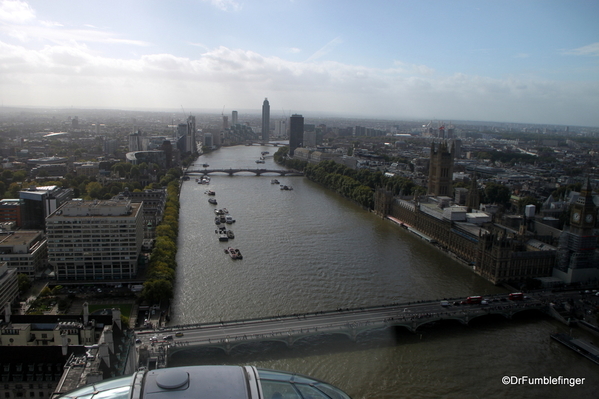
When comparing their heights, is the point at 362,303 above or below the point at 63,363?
below

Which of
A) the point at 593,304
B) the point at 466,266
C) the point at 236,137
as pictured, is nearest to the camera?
the point at 593,304

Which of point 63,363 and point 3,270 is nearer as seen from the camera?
point 63,363

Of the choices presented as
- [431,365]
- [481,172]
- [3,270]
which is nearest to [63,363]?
[3,270]

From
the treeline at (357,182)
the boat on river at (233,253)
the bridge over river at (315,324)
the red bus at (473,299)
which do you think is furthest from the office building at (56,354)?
the treeline at (357,182)

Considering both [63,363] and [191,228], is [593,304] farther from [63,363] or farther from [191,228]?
[191,228]

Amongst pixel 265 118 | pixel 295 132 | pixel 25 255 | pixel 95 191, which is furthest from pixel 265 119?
pixel 25 255

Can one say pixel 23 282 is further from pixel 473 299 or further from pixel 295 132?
pixel 295 132

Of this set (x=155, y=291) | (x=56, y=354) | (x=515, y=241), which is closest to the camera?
(x=56, y=354)

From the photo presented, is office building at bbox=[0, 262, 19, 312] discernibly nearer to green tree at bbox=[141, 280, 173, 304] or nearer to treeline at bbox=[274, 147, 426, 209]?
green tree at bbox=[141, 280, 173, 304]
